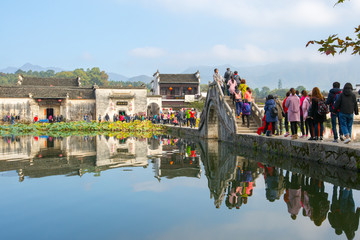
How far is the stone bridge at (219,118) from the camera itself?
580 inches

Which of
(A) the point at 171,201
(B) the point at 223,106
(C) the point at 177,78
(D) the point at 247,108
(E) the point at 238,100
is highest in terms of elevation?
(C) the point at 177,78

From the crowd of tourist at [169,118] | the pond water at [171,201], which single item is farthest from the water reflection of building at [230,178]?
the crowd of tourist at [169,118]

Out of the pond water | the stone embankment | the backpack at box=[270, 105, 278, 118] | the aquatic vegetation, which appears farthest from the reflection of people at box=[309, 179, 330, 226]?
the aquatic vegetation

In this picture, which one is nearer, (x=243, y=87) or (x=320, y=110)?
(x=320, y=110)

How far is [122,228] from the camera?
4301 millimetres

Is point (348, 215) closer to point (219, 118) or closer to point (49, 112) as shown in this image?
point (219, 118)

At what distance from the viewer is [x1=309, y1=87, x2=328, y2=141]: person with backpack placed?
9258mm

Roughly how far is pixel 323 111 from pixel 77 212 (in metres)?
6.97

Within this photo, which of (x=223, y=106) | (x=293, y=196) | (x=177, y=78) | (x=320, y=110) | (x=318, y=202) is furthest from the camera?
(x=177, y=78)

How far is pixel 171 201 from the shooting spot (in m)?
5.71

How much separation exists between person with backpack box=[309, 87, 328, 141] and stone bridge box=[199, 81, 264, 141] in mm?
4931

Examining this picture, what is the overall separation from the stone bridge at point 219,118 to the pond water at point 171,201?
505 cm

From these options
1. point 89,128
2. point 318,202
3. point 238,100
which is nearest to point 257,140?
point 238,100

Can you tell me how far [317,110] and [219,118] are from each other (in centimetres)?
712
